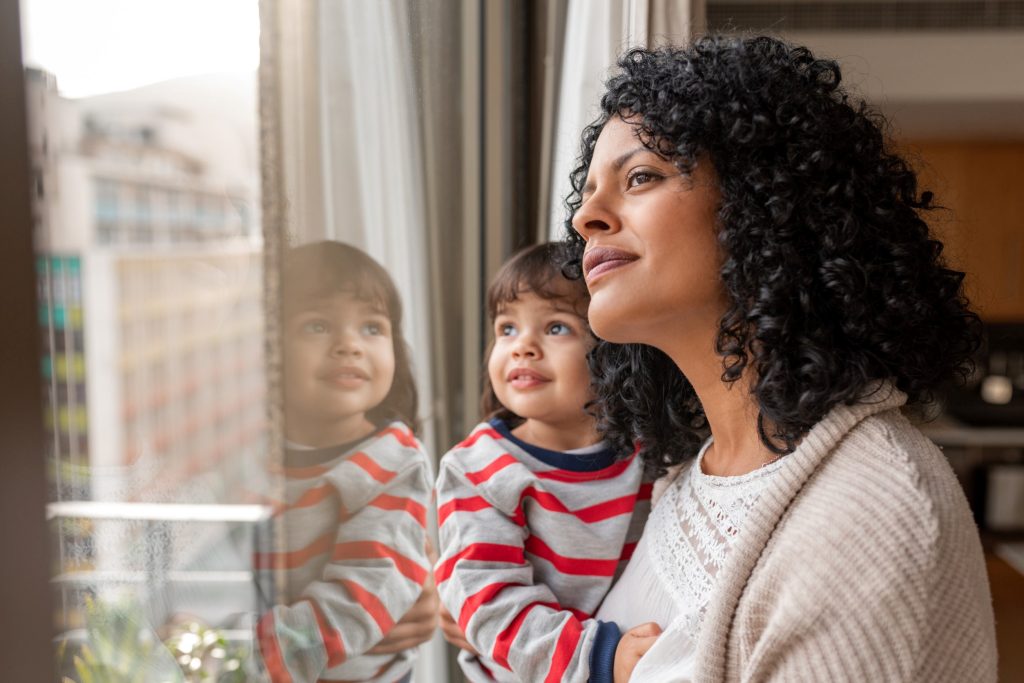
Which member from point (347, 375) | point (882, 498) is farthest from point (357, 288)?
point (882, 498)

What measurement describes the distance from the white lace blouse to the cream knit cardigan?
0.29 ft

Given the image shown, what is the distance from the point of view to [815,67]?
0.89 metres

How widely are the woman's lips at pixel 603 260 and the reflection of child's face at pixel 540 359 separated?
0.53 feet

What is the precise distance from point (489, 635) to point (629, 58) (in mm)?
695

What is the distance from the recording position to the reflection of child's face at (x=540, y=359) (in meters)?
1.07

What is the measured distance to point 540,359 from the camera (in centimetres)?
108

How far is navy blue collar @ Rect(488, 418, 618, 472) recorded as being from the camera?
1.07 m

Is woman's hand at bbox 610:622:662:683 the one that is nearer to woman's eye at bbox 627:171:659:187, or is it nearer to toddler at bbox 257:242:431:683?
toddler at bbox 257:242:431:683

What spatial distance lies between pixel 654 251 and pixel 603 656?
1.47 ft

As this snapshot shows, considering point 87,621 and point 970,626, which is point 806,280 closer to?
point 970,626

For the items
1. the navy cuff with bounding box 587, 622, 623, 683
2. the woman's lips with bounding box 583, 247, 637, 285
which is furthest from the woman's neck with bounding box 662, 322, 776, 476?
the navy cuff with bounding box 587, 622, 623, 683

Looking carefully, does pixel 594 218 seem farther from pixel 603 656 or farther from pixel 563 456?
pixel 603 656

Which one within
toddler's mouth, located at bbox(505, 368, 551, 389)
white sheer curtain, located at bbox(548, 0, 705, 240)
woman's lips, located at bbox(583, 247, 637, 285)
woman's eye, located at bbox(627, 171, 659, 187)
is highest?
white sheer curtain, located at bbox(548, 0, 705, 240)

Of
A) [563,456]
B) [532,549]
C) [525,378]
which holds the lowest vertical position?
[532,549]
